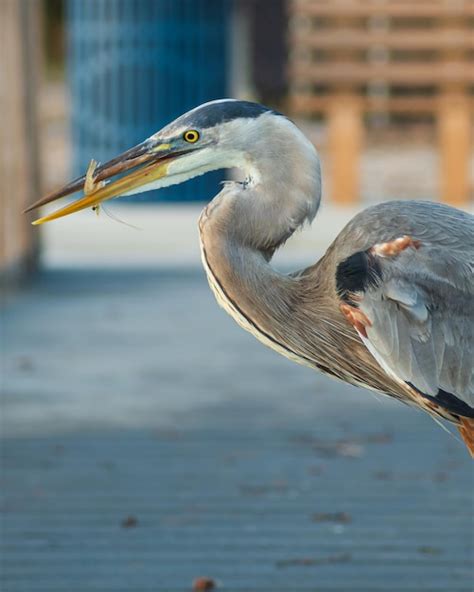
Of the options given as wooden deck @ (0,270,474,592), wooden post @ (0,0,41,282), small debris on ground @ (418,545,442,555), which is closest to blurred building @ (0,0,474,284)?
wooden post @ (0,0,41,282)

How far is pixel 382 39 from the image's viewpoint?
679 inches

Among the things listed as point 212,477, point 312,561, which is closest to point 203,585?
point 312,561

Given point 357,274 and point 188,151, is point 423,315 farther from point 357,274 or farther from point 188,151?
point 188,151

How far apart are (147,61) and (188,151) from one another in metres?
14.1

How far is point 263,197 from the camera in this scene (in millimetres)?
3740

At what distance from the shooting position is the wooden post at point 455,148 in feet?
57.0

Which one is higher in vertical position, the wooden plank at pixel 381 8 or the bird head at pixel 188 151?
the bird head at pixel 188 151

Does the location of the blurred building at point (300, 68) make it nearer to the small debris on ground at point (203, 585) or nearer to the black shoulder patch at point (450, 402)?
the small debris on ground at point (203, 585)

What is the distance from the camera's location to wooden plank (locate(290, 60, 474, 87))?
17.3 meters

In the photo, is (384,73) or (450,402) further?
(384,73)

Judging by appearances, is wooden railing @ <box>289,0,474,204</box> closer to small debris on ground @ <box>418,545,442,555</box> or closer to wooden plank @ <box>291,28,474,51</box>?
wooden plank @ <box>291,28,474,51</box>

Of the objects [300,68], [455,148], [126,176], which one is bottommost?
[455,148]

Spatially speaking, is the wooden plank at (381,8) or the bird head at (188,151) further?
the wooden plank at (381,8)

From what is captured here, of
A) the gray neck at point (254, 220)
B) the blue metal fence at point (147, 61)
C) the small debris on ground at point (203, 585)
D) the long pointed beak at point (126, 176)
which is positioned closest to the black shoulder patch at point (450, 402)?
the gray neck at point (254, 220)
